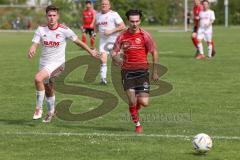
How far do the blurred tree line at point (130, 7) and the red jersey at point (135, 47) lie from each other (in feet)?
177

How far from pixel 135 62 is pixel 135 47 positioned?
0.25 meters

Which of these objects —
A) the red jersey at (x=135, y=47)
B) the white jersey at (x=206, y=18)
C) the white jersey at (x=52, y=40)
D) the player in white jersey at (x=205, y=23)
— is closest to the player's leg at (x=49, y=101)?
the white jersey at (x=52, y=40)

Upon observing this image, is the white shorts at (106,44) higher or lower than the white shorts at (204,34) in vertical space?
higher

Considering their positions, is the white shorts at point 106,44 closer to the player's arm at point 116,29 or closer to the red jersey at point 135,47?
the player's arm at point 116,29

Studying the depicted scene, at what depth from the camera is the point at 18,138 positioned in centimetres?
1048

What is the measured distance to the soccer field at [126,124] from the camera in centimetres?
937

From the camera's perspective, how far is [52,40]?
39.8 feet

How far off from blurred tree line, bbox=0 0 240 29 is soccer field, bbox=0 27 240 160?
47.6 metres

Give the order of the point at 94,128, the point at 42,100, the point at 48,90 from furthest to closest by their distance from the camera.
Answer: the point at 48,90 → the point at 42,100 → the point at 94,128

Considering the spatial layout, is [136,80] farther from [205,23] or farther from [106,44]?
[205,23]

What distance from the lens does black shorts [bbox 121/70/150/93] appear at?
37.0ft

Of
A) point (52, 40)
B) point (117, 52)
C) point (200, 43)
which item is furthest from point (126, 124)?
Result: point (200, 43)

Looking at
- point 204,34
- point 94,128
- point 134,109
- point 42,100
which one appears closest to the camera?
point 134,109

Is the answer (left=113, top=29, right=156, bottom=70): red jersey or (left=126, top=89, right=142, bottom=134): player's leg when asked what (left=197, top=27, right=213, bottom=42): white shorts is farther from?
(left=126, top=89, right=142, bottom=134): player's leg
